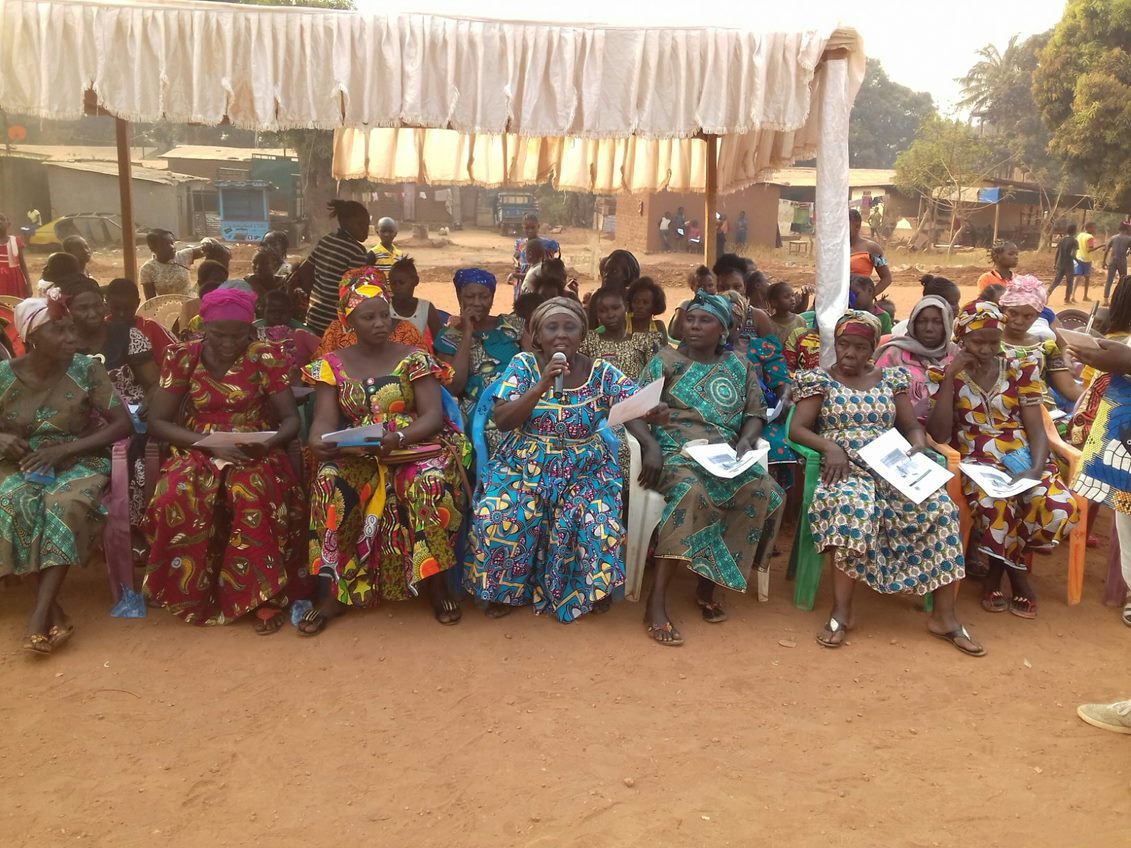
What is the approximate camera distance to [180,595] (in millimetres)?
4098

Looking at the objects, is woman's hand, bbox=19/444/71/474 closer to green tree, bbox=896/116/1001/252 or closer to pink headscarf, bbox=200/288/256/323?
pink headscarf, bbox=200/288/256/323

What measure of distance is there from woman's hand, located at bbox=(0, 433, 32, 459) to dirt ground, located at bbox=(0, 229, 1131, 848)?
2.49 ft

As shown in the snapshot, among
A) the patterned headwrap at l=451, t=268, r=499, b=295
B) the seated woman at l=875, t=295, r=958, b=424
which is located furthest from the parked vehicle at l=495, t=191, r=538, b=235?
the seated woman at l=875, t=295, r=958, b=424

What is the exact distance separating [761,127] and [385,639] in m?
3.39

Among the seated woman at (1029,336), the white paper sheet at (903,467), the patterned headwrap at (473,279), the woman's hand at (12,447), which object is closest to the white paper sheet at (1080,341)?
the white paper sheet at (903,467)

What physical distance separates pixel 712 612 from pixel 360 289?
2.26 metres

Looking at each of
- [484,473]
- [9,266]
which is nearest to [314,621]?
[484,473]

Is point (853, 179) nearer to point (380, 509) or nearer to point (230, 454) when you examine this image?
point (380, 509)

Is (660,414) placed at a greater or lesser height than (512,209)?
lesser

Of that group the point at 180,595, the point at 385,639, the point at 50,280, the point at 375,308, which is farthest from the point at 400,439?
the point at 50,280

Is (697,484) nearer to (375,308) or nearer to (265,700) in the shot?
(375,308)

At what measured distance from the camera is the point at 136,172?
2578 centimetres

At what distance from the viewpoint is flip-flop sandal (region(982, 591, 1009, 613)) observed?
14.8ft

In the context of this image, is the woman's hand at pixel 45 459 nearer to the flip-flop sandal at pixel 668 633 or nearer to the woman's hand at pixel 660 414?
the woman's hand at pixel 660 414
